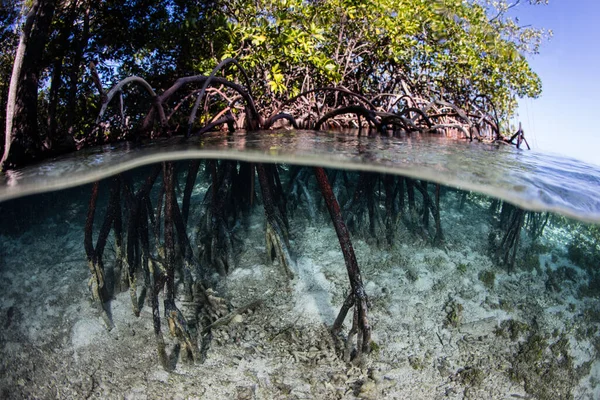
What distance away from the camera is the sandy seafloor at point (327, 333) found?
15.5 ft

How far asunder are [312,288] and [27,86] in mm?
5679

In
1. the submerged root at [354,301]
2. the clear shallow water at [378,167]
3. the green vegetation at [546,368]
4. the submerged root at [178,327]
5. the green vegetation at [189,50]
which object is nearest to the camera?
the clear shallow water at [378,167]

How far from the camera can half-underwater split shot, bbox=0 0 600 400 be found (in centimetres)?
475

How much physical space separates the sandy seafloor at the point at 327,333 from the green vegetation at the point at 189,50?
3056 millimetres

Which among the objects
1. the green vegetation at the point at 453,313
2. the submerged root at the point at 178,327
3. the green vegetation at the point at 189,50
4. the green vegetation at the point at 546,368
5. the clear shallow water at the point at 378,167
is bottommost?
the green vegetation at the point at 546,368

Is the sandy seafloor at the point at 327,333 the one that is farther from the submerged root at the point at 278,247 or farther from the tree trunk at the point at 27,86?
the tree trunk at the point at 27,86

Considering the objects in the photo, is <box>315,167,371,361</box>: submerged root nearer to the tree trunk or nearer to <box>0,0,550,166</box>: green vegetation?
<box>0,0,550,166</box>: green vegetation

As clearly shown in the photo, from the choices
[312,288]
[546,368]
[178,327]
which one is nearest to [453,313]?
[546,368]

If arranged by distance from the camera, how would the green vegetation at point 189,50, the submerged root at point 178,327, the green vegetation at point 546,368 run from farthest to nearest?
the green vegetation at point 189,50 → the green vegetation at point 546,368 → the submerged root at point 178,327

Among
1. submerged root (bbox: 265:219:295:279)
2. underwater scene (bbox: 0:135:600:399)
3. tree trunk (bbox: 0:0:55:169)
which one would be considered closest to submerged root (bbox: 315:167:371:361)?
underwater scene (bbox: 0:135:600:399)

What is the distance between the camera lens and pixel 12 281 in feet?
22.4

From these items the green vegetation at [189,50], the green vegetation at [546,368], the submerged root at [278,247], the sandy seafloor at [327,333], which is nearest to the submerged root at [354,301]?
the sandy seafloor at [327,333]

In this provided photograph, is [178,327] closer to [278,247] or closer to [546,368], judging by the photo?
[278,247]

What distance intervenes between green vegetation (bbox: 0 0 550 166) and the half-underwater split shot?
5 cm
